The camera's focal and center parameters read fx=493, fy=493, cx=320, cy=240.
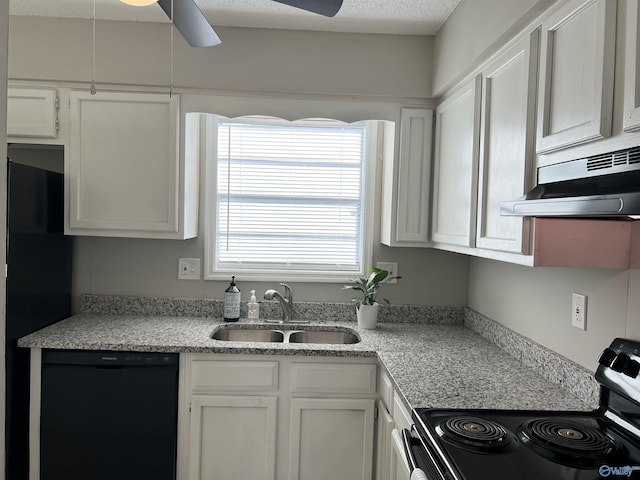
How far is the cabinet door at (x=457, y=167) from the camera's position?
2.00 m

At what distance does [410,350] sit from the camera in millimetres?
2260

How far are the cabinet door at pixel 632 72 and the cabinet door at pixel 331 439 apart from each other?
163 centimetres

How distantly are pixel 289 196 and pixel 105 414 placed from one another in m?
1.51

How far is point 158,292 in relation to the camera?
113 inches

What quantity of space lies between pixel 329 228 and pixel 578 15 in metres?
1.90

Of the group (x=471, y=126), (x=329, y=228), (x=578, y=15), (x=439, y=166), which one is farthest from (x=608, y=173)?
(x=329, y=228)

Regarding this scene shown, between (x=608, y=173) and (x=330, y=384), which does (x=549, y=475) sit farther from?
(x=330, y=384)

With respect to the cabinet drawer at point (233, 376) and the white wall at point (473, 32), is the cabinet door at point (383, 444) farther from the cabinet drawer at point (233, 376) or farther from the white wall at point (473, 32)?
the white wall at point (473, 32)

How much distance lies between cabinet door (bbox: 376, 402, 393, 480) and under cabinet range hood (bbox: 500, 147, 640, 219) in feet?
3.67

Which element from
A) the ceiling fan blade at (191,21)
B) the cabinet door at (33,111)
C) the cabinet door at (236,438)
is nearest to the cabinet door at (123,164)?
the cabinet door at (33,111)

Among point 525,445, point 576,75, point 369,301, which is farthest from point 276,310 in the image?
point 576,75

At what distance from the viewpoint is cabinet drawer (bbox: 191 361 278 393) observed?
2262 mm

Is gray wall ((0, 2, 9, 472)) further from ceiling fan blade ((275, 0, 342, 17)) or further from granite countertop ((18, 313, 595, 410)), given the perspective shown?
granite countertop ((18, 313, 595, 410))

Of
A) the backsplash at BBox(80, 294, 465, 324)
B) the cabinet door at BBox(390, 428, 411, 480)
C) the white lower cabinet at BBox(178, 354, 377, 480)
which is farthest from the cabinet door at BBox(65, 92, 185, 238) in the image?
the cabinet door at BBox(390, 428, 411, 480)
